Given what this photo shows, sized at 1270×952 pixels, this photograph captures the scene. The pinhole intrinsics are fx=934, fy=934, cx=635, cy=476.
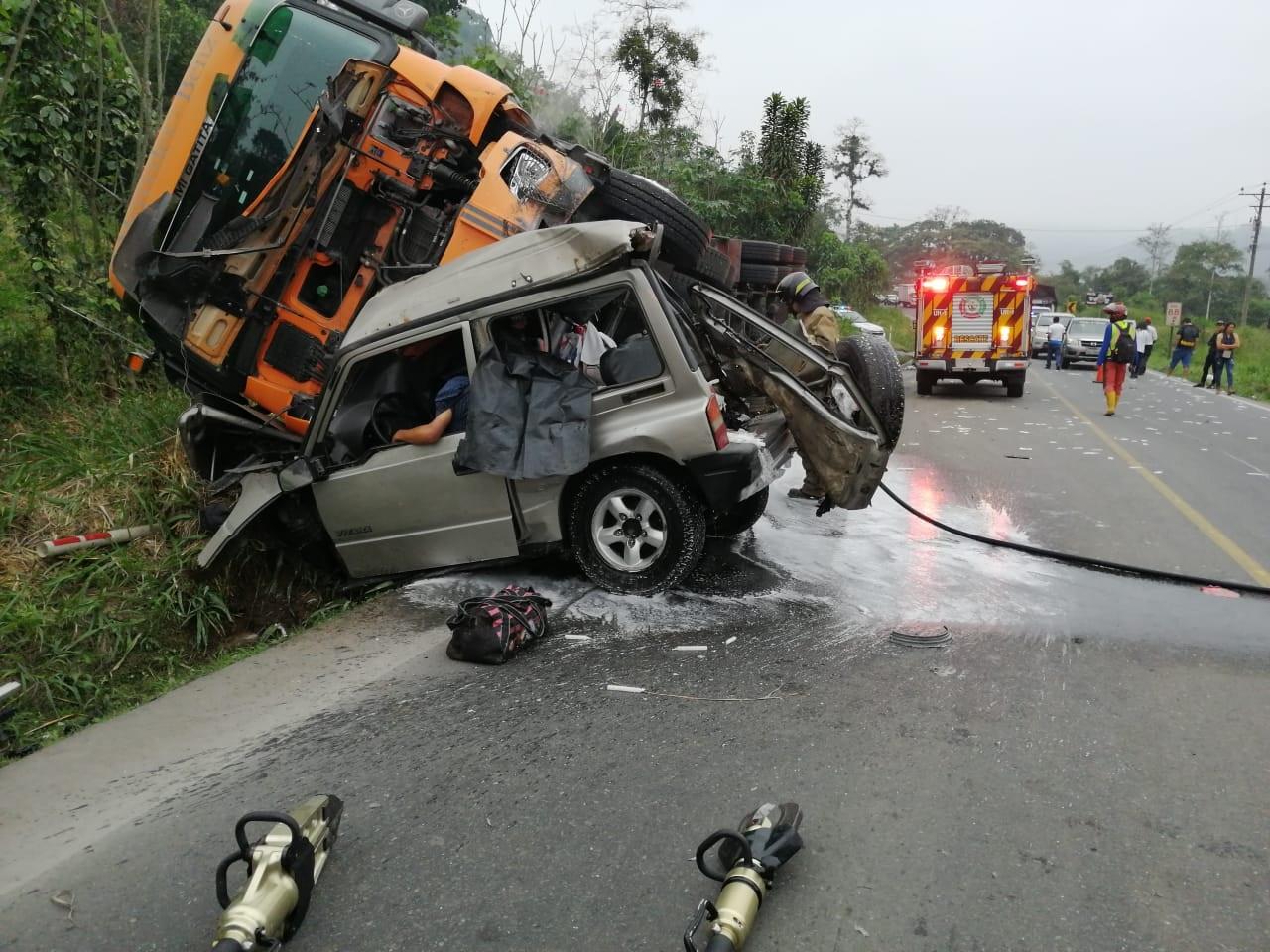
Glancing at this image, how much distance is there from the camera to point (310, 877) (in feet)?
8.50

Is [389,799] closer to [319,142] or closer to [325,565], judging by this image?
[325,565]

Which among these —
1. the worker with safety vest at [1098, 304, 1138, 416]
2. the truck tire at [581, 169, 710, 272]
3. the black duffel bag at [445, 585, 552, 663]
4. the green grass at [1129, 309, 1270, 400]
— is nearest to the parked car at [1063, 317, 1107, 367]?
the green grass at [1129, 309, 1270, 400]

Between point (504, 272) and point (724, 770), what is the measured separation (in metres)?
2.93

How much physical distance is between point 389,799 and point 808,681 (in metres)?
1.79

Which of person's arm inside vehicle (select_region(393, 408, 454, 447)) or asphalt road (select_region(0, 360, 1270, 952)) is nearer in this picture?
asphalt road (select_region(0, 360, 1270, 952))

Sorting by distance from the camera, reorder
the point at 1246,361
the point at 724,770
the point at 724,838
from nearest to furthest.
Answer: the point at 724,838 < the point at 724,770 < the point at 1246,361

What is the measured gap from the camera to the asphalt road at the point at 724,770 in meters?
2.57

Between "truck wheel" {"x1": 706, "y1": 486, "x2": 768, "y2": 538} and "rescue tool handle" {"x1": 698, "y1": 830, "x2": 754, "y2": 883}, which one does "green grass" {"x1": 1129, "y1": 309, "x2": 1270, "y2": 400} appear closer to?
"truck wheel" {"x1": 706, "y1": 486, "x2": 768, "y2": 538}

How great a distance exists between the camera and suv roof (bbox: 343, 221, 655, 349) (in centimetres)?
480

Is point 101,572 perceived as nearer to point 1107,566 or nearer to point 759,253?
point 1107,566

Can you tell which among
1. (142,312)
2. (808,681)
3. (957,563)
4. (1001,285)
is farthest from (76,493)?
(1001,285)

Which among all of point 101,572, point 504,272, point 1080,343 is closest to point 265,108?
point 504,272

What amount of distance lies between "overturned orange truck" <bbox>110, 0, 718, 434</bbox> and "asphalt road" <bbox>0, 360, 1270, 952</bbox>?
2.25 m

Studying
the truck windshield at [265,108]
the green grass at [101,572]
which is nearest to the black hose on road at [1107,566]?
the green grass at [101,572]
